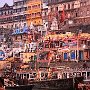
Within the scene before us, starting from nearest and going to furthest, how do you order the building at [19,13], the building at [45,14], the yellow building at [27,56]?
the yellow building at [27,56] → the building at [45,14] → the building at [19,13]

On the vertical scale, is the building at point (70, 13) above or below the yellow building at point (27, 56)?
above

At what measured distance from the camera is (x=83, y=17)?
262 ft

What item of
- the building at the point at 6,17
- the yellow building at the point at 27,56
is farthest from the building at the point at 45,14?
the yellow building at the point at 27,56

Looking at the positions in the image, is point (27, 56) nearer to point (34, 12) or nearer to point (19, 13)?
point (34, 12)

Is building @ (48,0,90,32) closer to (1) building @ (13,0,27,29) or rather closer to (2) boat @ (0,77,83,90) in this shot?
(1) building @ (13,0,27,29)

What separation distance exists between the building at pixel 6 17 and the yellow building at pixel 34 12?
5.22 m

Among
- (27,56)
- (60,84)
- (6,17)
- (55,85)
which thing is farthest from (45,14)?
(60,84)

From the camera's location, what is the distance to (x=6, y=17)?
97.4 m

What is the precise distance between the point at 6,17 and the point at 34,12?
9388mm

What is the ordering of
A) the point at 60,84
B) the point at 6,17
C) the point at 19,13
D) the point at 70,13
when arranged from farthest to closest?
the point at 6,17 → the point at 19,13 → the point at 70,13 → the point at 60,84

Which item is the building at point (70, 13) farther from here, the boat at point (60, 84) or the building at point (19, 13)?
the boat at point (60, 84)

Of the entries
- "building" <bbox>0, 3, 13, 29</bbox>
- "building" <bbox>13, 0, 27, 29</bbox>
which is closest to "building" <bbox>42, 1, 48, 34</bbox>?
"building" <bbox>13, 0, 27, 29</bbox>

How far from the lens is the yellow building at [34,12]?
89.4m

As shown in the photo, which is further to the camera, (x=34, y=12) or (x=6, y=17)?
(x=6, y=17)
